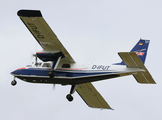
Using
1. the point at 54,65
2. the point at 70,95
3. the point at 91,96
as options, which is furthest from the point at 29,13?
the point at 91,96

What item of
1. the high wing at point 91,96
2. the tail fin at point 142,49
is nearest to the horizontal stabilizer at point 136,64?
the tail fin at point 142,49

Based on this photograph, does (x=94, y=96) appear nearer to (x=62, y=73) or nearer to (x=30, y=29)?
(x=62, y=73)

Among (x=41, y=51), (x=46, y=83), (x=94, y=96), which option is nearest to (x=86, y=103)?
(x=94, y=96)

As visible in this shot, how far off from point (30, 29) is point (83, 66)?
19.9 ft

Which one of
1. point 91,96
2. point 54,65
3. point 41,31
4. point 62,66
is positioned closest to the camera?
point 41,31

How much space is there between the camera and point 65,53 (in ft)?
111

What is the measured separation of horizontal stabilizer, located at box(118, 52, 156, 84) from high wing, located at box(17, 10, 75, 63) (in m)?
5.84

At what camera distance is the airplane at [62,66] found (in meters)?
31.0

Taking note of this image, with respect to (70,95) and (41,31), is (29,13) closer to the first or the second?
(41,31)

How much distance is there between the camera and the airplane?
3102cm

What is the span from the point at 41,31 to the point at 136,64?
28.5 ft

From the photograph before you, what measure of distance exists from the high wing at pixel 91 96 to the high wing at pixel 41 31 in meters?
5.11

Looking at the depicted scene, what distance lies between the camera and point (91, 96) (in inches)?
1554

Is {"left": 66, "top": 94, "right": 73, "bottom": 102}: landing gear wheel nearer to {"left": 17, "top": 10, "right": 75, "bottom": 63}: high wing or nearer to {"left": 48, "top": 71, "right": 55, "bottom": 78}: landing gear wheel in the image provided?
{"left": 48, "top": 71, "right": 55, "bottom": 78}: landing gear wheel
